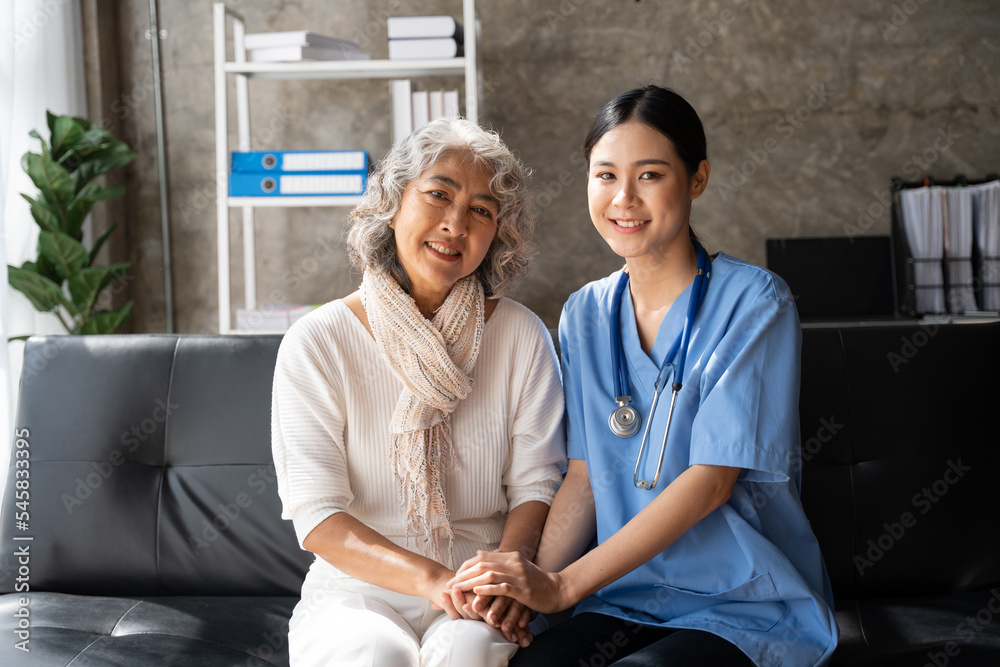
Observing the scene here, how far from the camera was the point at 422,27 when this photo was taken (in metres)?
3.09

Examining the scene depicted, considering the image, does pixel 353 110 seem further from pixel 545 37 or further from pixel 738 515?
pixel 738 515

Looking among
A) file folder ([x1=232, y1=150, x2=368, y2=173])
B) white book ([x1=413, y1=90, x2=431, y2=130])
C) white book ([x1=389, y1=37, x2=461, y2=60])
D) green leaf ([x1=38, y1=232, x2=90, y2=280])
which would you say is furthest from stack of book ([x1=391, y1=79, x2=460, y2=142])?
green leaf ([x1=38, y1=232, x2=90, y2=280])

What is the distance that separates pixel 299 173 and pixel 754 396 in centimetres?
220

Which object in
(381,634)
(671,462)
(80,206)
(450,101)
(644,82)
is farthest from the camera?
(644,82)

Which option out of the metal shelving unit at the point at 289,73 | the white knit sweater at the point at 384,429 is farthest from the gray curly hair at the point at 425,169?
the metal shelving unit at the point at 289,73

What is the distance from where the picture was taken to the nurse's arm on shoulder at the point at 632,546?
140 cm

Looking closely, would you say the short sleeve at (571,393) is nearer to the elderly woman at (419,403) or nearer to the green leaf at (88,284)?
the elderly woman at (419,403)

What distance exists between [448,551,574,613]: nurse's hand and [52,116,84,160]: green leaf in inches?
97.5

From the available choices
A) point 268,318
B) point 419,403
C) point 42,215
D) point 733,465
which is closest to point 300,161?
point 268,318

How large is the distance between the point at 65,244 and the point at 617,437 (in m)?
2.38

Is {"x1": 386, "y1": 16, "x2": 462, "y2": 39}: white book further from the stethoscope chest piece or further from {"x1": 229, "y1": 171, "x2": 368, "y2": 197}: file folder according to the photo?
the stethoscope chest piece

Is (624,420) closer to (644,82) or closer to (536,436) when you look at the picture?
(536,436)

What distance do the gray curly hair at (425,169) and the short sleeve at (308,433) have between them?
0.76ft

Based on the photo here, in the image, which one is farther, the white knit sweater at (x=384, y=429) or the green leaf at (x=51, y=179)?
the green leaf at (x=51, y=179)
